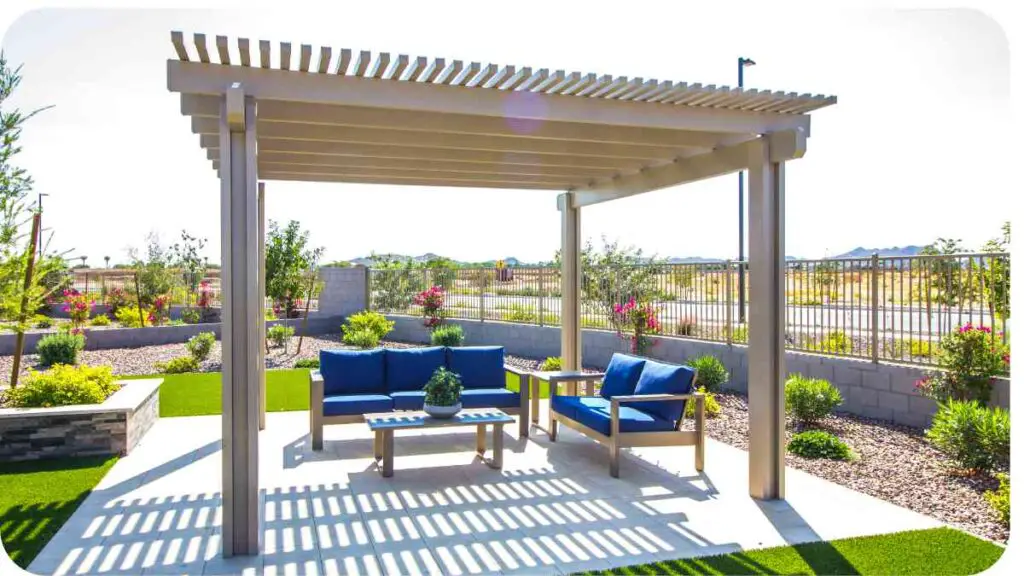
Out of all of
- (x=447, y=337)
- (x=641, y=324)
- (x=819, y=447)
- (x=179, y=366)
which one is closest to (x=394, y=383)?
(x=819, y=447)

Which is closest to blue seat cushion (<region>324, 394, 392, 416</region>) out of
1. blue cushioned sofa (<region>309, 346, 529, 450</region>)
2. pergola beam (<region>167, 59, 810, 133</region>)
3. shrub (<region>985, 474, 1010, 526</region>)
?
blue cushioned sofa (<region>309, 346, 529, 450</region>)

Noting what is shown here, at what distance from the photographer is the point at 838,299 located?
9.15m

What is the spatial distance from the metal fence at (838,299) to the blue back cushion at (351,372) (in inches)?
157

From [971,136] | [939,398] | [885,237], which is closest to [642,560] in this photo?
[939,398]

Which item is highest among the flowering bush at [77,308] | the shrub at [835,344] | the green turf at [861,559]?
the flowering bush at [77,308]

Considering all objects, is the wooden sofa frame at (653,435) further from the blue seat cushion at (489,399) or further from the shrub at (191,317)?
the shrub at (191,317)

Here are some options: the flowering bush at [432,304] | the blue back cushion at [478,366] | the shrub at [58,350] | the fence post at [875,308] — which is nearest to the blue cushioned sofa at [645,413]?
the blue back cushion at [478,366]

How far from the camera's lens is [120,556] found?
4387mm

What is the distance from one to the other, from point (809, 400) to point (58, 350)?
12.6 meters

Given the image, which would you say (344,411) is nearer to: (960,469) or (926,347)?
(960,469)

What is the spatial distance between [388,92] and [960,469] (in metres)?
5.83

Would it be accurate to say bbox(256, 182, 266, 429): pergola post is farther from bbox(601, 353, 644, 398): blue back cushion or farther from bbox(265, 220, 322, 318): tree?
bbox(265, 220, 322, 318): tree

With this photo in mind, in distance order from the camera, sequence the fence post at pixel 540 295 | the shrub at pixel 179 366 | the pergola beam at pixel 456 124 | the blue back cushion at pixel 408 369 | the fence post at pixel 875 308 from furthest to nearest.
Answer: the fence post at pixel 540 295 < the shrub at pixel 179 366 < the fence post at pixel 875 308 < the blue back cushion at pixel 408 369 < the pergola beam at pixel 456 124

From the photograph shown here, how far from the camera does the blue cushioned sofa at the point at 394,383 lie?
697 cm
